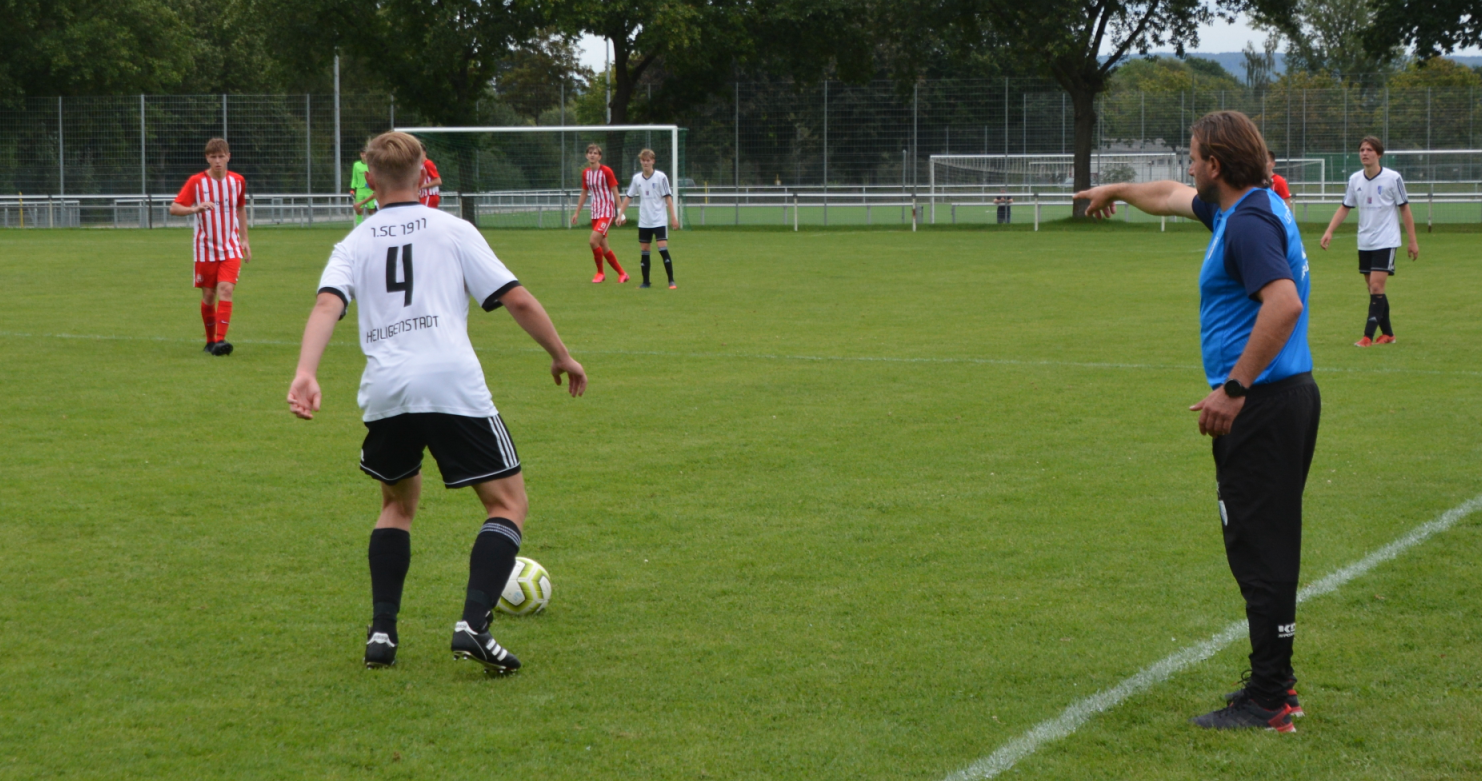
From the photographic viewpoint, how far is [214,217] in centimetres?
1252

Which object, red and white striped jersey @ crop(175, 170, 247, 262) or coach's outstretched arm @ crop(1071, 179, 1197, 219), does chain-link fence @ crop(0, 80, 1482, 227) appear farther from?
coach's outstretched arm @ crop(1071, 179, 1197, 219)

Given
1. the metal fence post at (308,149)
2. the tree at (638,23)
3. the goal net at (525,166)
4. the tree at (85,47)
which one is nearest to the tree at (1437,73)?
the tree at (638,23)

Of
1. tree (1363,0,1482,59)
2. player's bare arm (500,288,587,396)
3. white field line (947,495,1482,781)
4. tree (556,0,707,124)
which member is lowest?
white field line (947,495,1482,781)

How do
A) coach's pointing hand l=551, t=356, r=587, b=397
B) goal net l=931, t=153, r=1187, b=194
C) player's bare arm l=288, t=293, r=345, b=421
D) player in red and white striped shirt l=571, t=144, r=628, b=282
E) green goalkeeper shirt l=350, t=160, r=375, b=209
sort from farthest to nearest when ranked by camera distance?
1. goal net l=931, t=153, r=1187, b=194
2. green goalkeeper shirt l=350, t=160, r=375, b=209
3. player in red and white striped shirt l=571, t=144, r=628, b=282
4. coach's pointing hand l=551, t=356, r=587, b=397
5. player's bare arm l=288, t=293, r=345, b=421

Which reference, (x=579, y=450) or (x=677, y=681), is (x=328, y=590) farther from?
(x=579, y=450)

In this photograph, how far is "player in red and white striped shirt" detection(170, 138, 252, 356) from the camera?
12445 millimetres

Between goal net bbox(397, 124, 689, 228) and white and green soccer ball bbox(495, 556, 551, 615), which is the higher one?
goal net bbox(397, 124, 689, 228)

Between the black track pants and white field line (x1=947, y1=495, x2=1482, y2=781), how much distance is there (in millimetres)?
436

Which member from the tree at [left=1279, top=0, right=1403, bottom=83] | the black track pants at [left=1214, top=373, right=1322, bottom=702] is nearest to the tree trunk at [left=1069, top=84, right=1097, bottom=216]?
the black track pants at [left=1214, top=373, right=1322, bottom=702]

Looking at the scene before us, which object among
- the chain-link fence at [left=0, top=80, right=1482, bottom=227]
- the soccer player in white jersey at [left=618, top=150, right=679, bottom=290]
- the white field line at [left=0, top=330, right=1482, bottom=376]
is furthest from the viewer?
the chain-link fence at [left=0, top=80, right=1482, bottom=227]

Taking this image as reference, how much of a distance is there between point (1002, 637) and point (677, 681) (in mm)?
1165

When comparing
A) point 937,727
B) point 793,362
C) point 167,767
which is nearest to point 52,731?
point 167,767

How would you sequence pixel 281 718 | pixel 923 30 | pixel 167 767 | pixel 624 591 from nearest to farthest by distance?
pixel 167 767 → pixel 281 718 → pixel 624 591 → pixel 923 30

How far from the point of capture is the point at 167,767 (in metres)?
3.74
